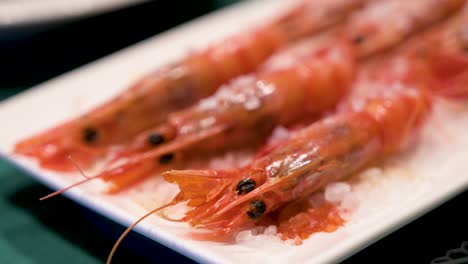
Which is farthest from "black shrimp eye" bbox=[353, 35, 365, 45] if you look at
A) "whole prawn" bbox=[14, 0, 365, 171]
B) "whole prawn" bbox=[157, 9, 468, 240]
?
"whole prawn" bbox=[14, 0, 365, 171]

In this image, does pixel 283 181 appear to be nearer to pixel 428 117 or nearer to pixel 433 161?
pixel 433 161

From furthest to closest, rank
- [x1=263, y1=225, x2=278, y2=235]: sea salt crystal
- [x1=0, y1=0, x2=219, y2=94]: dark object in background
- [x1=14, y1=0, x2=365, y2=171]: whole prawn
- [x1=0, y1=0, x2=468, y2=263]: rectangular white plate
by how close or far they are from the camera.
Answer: [x1=0, y1=0, x2=219, y2=94]: dark object in background, [x1=14, y1=0, x2=365, y2=171]: whole prawn, [x1=263, y1=225, x2=278, y2=235]: sea salt crystal, [x1=0, y1=0, x2=468, y2=263]: rectangular white plate

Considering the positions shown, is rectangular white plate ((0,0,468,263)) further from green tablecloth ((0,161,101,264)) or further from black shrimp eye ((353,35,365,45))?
black shrimp eye ((353,35,365,45))

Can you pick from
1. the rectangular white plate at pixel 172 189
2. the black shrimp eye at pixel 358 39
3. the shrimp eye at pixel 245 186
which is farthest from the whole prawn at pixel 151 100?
the shrimp eye at pixel 245 186

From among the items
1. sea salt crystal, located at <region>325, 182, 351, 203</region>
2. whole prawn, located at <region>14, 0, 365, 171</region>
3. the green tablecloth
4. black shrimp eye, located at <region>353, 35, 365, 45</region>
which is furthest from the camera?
black shrimp eye, located at <region>353, 35, 365, 45</region>

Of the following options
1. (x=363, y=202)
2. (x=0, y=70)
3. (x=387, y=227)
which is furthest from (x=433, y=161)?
(x=0, y=70)

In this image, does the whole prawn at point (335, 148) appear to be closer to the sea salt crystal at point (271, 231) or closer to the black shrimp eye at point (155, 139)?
the sea salt crystal at point (271, 231)
